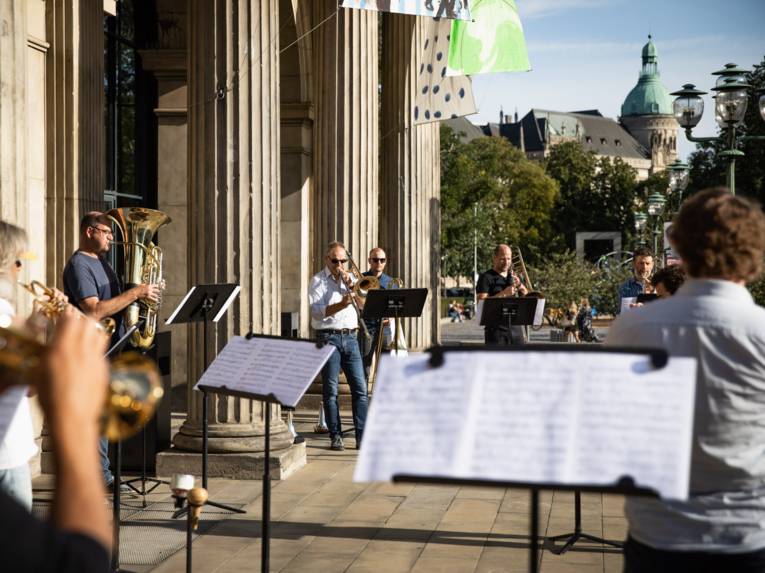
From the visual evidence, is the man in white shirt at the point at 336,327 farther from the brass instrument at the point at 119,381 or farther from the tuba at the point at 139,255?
the brass instrument at the point at 119,381

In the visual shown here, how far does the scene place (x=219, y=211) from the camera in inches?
381

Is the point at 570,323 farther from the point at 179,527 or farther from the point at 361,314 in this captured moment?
the point at 179,527

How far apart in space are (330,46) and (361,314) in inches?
160

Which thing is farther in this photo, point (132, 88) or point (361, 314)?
point (132, 88)

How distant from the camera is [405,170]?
659 inches

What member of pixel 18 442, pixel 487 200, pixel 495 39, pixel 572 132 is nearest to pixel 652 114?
pixel 572 132

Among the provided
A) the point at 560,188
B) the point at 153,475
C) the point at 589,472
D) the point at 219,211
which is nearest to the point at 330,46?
the point at 219,211

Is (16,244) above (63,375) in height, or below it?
above

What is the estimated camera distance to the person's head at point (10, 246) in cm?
417

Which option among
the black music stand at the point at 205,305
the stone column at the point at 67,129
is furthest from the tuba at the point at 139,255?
the stone column at the point at 67,129

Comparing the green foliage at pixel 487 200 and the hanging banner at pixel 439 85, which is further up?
the green foliage at pixel 487 200

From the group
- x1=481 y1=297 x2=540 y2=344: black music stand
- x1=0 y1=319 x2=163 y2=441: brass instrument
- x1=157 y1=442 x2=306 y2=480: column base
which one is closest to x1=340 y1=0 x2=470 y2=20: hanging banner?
x1=481 y1=297 x2=540 y2=344: black music stand

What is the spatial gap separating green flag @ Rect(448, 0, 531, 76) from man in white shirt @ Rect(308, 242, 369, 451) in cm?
342

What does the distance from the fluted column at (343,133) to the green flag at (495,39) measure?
4.31 feet
